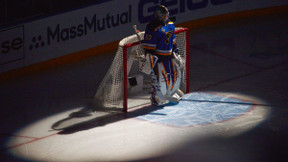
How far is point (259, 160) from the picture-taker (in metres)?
6.06

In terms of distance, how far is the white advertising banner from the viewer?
9758 mm

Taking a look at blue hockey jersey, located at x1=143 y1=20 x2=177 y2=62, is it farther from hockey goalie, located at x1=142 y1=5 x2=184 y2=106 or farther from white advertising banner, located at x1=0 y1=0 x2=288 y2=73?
white advertising banner, located at x1=0 y1=0 x2=288 y2=73

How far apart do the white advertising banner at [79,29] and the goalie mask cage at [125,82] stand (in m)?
2.25

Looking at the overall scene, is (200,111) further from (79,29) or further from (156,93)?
(79,29)

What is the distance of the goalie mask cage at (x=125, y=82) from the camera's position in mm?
7981

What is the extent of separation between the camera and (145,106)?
8219 millimetres

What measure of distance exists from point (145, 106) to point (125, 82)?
0.52 metres

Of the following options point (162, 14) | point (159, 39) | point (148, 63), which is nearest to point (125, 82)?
point (148, 63)

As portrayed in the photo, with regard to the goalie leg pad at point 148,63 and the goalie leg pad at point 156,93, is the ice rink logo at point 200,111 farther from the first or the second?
the goalie leg pad at point 148,63

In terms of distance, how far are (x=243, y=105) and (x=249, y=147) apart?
1.67 meters

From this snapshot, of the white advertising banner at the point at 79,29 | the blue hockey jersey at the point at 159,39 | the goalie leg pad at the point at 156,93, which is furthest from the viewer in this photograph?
the white advertising banner at the point at 79,29

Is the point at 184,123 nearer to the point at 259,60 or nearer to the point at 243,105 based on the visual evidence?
the point at 243,105

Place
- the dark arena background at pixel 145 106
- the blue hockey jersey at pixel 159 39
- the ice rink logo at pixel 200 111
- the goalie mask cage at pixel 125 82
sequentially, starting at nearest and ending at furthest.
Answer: the dark arena background at pixel 145 106 → the ice rink logo at pixel 200 111 → the blue hockey jersey at pixel 159 39 → the goalie mask cage at pixel 125 82

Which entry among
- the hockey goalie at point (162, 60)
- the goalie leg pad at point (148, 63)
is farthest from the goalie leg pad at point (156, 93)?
the goalie leg pad at point (148, 63)
